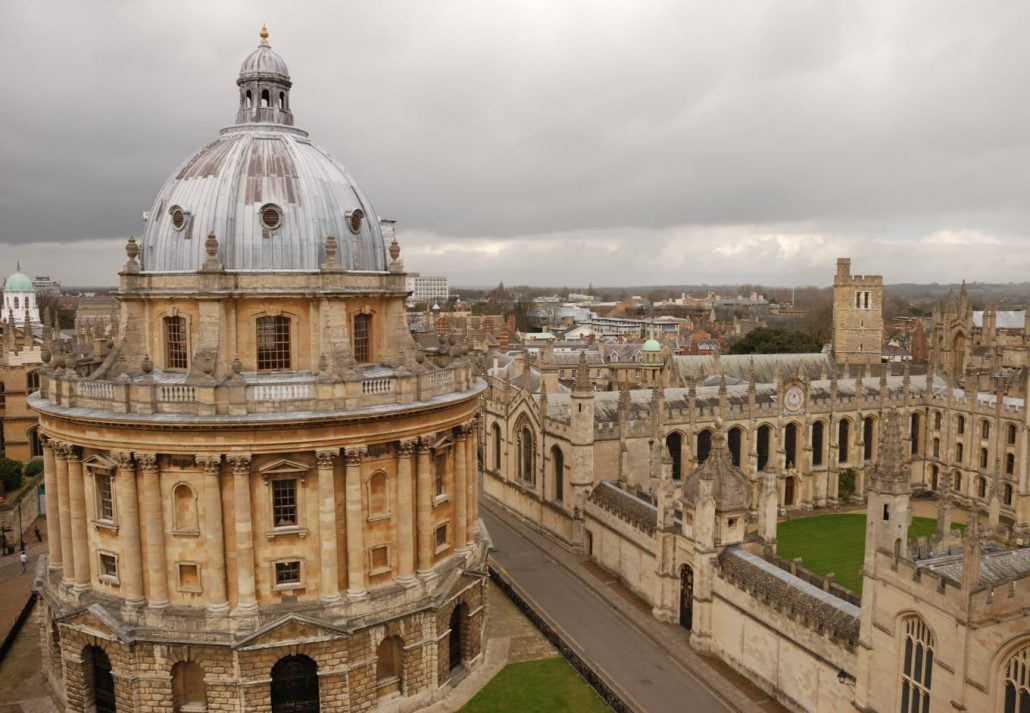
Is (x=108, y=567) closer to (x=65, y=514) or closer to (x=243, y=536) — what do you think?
(x=65, y=514)

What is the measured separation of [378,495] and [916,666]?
17624 millimetres

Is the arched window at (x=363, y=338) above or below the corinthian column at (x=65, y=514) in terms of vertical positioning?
above

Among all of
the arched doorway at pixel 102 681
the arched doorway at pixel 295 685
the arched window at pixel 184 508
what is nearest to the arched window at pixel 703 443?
the arched doorway at pixel 295 685

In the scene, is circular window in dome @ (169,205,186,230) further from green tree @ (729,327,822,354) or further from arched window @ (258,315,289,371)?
green tree @ (729,327,822,354)

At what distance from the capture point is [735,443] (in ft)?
174

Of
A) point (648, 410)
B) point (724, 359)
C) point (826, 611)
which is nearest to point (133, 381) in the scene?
point (826, 611)

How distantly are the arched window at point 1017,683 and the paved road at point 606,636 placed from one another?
10.6 meters

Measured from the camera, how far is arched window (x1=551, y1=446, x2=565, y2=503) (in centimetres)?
4769

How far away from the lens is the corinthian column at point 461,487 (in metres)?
31.3

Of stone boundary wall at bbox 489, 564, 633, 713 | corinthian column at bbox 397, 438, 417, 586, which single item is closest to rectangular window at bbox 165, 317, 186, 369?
corinthian column at bbox 397, 438, 417, 586

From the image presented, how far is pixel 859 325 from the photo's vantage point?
7756cm

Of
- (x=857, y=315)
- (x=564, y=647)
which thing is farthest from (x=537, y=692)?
(x=857, y=315)

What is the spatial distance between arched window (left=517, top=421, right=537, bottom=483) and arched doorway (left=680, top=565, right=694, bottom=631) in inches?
653

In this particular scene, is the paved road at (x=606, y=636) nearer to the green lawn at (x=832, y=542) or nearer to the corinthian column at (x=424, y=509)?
the corinthian column at (x=424, y=509)
